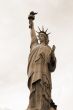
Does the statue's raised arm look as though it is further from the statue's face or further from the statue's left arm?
the statue's left arm

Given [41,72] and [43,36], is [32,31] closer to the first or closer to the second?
[43,36]

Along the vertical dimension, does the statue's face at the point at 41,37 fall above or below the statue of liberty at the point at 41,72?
above

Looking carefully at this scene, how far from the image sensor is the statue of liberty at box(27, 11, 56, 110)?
48.4ft

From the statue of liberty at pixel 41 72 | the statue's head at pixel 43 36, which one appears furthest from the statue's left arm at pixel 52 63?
the statue's head at pixel 43 36

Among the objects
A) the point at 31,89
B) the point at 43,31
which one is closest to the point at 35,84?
the point at 31,89

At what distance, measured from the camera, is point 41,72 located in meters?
15.5

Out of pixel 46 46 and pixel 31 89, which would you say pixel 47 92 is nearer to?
pixel 31 89

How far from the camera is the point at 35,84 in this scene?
15188 mm

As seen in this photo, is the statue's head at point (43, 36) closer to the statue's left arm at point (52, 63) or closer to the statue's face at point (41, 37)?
the statue's face at point (41, 37)

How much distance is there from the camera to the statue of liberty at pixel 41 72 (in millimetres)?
14742

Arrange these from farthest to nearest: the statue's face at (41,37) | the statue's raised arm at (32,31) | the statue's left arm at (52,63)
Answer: the statue's raised arm at (32,31), the statue's face at (41,37), the statue's left arm at (52,63)

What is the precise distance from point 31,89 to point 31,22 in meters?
3.67

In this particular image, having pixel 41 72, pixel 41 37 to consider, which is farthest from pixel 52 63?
pixel 41 37

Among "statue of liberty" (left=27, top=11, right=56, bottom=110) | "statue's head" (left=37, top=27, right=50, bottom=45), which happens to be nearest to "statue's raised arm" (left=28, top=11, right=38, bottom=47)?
"statue of liberty" (left=27, top=11, right=56, bottom=110)
